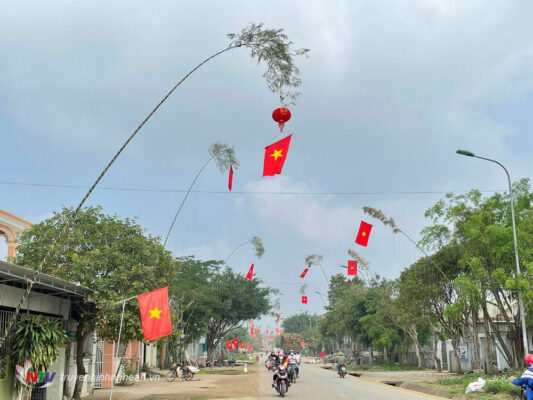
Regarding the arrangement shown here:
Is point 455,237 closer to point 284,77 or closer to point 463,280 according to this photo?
point 463,280

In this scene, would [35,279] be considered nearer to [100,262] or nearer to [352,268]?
[100,262]

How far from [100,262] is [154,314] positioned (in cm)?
350

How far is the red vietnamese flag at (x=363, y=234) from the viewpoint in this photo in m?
25.7

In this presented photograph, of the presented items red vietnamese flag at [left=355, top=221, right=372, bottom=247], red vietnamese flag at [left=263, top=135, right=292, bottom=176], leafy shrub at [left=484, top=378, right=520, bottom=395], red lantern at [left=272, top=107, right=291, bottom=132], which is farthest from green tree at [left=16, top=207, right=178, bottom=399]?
leafy shrub at [left=484, top=378, right=520, bottom=395]

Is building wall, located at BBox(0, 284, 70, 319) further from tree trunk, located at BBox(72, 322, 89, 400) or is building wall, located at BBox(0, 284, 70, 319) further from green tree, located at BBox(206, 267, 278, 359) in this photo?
green tree, located at BBox(206, 267, 278, 359)

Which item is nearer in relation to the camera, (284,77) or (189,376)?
(284,77)

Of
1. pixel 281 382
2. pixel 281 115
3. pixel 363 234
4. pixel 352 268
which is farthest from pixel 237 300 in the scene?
pixel 281 115

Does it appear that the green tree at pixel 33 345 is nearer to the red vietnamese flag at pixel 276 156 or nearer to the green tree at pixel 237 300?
the red vietnamese flag at pixel 276 156

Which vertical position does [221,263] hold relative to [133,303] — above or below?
above

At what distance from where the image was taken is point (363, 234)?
25.8 metres

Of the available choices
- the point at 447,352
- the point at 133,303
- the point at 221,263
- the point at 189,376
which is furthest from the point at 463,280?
the point at 221,263

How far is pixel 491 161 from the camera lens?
2012cm

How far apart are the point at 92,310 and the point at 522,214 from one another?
1925 cm

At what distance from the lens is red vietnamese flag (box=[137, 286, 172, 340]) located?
1375cm
